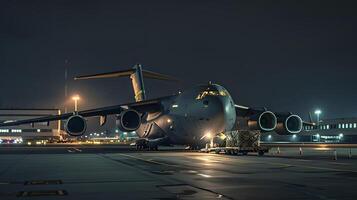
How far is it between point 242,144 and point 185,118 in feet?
21.0

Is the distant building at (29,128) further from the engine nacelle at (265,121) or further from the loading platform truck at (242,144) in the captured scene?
the loading platform truck at (242,144)

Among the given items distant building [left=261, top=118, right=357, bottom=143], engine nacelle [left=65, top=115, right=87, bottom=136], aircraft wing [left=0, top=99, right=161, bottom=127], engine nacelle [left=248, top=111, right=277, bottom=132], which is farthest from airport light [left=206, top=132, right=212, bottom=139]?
distant building [left=261, top=118, right=357, bottom=143]

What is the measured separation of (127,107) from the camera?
46.8 meters

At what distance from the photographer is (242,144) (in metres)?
→ 39.7

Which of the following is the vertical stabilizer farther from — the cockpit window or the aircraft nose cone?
the aircraft nose cone

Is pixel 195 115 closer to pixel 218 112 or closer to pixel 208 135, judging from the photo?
pixel 208 135

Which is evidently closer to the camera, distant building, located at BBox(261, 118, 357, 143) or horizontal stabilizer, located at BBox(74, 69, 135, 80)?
horizontal stabilizer, located at BBox(74, 69, 135, 80)

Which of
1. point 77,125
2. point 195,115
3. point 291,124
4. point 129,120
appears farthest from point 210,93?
point 77,125

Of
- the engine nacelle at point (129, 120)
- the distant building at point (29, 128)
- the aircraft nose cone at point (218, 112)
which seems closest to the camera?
the aircraft nose cone at point (218, 112)

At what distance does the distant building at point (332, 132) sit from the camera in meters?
101

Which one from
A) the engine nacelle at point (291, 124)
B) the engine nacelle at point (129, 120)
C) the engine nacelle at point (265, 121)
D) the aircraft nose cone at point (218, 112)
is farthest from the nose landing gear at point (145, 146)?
the engine nacelle at point (291, 124)

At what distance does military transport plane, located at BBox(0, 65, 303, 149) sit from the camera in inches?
1654

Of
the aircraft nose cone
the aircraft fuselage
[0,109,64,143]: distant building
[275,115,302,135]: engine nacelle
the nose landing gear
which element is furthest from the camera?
[0,109,64,143]: distant building

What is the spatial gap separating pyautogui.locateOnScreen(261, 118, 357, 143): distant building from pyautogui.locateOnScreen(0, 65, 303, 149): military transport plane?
53.7 meters
